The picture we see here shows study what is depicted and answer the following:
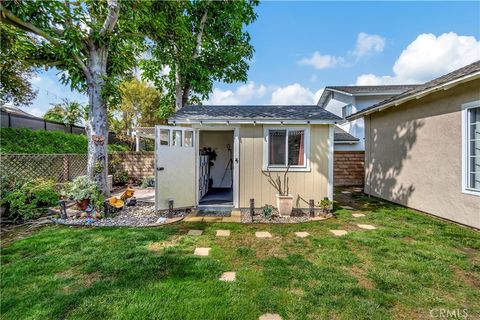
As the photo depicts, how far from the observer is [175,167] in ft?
19.4

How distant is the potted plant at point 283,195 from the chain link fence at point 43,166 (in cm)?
681

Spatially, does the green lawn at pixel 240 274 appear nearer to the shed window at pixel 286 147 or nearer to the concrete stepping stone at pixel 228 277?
the concrete stepping stone at pixel 228 277

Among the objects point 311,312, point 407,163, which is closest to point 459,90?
point 407,163

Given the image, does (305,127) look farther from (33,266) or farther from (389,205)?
(33,266)

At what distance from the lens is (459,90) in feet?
16.5

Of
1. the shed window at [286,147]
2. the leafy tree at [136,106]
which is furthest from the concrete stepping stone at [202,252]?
the leafy tree at [136,106]

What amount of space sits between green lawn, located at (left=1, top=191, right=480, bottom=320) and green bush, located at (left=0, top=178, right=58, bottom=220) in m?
1.22

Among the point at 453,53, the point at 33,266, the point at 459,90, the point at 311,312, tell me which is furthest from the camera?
the point at 453,53

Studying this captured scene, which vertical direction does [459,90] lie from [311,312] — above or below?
above

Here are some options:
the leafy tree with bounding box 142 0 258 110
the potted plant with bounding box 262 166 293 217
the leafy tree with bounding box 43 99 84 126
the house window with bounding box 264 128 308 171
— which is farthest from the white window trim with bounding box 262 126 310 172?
the leafy tree with bounding box 43 99 84 126

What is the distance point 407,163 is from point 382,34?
21.6ft

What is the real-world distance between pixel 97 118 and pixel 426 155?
8872 millimetres

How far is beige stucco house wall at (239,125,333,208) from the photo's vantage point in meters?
6.06

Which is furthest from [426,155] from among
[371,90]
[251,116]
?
[371,90]
